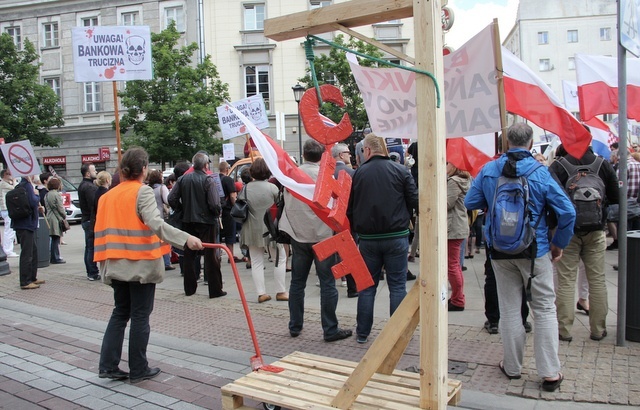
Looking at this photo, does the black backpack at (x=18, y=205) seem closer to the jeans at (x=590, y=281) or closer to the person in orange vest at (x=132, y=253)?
the person in orange vest at (x=132, y=253)

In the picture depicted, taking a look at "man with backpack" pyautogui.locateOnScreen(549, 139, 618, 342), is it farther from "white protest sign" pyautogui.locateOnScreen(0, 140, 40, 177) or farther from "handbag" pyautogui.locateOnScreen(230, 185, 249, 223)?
"white protest sign" pyautogui.locateOnScreen(0, 140, 40, 177)

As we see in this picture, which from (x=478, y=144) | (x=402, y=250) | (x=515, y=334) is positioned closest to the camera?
(x=515, y=334)

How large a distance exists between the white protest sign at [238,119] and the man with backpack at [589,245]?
763cm

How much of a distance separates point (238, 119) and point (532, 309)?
9.09 metres

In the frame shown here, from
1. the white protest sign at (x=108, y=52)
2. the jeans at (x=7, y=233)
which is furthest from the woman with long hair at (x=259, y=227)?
the jeans at (x=7, y=233)

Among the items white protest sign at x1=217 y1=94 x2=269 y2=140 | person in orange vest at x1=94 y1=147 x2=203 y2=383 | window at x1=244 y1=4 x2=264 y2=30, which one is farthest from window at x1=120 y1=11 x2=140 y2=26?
person in orange vest at x1=94 y1=147 x2=203 y2=383

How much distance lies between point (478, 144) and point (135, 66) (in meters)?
6.31

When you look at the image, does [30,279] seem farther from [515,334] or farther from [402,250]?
[515,334]

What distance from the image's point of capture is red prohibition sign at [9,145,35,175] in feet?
31.9

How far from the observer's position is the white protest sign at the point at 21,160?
973 centimetres

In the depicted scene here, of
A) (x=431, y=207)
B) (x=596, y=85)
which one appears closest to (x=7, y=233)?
(x=596, y=85)

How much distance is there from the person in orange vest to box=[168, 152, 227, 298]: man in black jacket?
293cm

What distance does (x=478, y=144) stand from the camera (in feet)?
18.5

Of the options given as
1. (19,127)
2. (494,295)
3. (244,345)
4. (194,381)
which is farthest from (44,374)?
(19,127)
